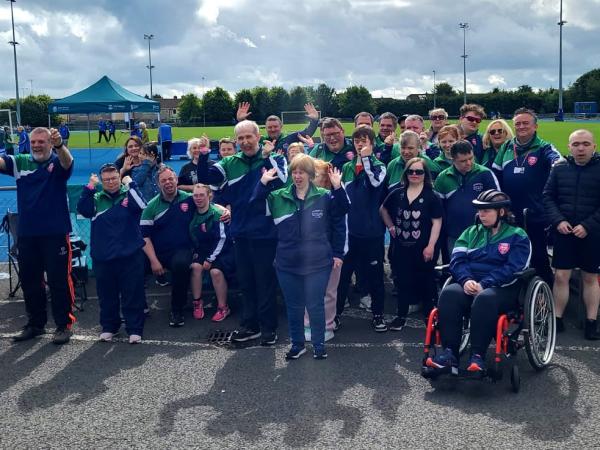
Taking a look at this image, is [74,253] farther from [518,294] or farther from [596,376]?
[596,376]

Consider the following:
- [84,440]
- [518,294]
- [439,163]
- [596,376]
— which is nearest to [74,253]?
[84,440]

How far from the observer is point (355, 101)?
211 ft

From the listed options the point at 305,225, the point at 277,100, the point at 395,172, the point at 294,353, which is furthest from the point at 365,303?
the point at 277,100

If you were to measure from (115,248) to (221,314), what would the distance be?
1.33 meters

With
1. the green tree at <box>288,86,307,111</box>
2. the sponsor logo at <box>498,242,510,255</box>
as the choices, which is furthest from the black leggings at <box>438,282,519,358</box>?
the green tree at <box>288,86,307,111</box>

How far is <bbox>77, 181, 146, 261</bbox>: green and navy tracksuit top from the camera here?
5.61 metres

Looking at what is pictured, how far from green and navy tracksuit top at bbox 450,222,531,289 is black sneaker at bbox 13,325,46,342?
12.5 ft

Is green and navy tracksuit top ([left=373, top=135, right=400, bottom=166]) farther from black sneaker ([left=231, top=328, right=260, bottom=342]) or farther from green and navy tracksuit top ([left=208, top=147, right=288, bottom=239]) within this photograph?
black sneaker ([left=231, top=328, right=260, bottom=342])

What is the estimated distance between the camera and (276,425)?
3.89 metres

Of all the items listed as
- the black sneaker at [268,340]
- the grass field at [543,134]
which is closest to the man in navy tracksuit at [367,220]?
the black sneaker at [268,340]

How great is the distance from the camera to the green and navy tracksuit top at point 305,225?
4996 millimetres

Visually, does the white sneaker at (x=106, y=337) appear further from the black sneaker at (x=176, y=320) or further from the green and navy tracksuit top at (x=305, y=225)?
the green and navy tracksuit top at (x=305, y=225)

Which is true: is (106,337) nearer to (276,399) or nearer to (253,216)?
(253,216)

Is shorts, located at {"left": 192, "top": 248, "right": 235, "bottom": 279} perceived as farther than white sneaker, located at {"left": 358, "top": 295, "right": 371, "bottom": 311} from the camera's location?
No
